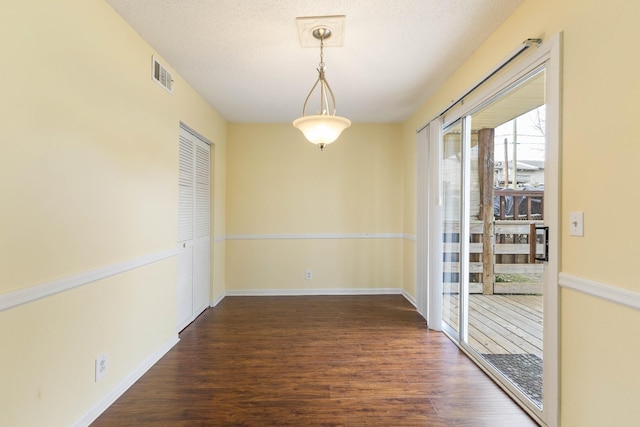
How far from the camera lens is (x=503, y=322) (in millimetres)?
3043

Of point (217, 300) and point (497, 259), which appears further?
point (217, 300)

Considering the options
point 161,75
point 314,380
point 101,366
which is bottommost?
point 314,380

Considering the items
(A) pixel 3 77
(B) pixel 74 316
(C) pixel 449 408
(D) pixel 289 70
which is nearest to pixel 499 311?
(C) pixel 449 408

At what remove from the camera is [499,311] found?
3.17m

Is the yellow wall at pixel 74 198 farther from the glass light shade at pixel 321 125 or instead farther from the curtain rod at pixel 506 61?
the curtain rod at pixel 506 61

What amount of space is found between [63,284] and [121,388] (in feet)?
3.09

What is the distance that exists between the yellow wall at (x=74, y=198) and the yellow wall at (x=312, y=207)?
1882 millimetres

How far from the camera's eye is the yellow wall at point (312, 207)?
4414mm

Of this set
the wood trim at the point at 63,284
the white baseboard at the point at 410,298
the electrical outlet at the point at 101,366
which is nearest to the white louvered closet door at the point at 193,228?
Result: the wood trim at the point at 63,284

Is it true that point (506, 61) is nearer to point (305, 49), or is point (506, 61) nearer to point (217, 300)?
point (305, 49)
